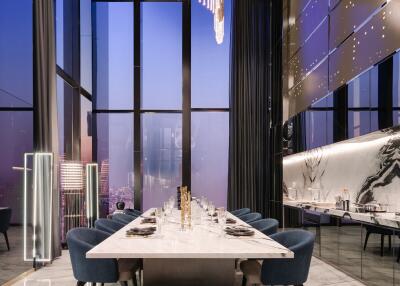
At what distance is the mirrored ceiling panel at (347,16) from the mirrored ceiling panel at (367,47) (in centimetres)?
10

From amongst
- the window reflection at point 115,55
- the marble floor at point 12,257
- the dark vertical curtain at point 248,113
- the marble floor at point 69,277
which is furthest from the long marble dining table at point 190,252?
the window reflection at point 115,55

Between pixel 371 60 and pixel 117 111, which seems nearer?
pixel 371 60

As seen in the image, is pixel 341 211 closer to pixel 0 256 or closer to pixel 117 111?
pixel 0 256

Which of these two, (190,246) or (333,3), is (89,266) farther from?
(333,3)

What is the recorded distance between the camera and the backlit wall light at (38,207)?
4.86 metres

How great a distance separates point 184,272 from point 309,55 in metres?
4.19

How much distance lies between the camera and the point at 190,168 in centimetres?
836

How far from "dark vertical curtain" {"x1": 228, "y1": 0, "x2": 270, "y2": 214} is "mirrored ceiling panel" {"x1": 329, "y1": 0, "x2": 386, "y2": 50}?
311 centimetres

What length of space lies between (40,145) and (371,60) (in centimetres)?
399

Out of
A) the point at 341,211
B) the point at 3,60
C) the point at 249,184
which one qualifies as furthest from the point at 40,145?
the point at 249,184

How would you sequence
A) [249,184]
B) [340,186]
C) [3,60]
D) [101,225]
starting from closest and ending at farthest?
[101,225] → [3,60] → [340,186] → [249,184]

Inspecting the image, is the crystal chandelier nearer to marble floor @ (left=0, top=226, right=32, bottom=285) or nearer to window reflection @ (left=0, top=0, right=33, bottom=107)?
window reflection @ (left=0, top=0, right=33, bottom=107)

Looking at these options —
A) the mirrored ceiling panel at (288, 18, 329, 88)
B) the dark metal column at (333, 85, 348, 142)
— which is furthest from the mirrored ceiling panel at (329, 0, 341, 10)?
the dark metal column at (333, 85, 348, 142)

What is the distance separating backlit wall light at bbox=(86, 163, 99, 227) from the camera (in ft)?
21.7
